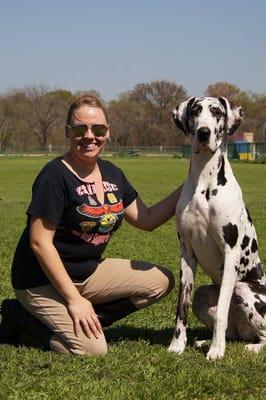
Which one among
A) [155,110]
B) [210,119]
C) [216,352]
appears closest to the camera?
[210,119]

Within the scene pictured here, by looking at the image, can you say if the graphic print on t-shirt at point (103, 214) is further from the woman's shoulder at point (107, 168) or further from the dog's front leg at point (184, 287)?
the dog's front leg at point (184, 287)

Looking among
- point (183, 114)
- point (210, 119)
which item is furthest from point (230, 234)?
point (183, 114)

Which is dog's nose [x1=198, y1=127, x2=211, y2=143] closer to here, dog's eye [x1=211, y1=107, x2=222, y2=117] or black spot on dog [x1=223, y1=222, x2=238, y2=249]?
dog's eye [x1=211, y1=107, x2=222, y2=117]

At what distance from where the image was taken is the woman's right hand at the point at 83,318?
4.88 m

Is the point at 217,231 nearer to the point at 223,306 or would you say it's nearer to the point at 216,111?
the point at 223,306

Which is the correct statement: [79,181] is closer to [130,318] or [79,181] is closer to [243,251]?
[243,251]

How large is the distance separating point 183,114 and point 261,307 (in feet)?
5.16

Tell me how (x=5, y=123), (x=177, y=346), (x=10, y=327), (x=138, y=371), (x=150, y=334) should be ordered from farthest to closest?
(x=5, y=123), (x=150, y=334), (x=10, y=327), (x=177, y=346), (x=138, y=371)

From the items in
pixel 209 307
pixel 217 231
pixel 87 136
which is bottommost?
pixel 209 307

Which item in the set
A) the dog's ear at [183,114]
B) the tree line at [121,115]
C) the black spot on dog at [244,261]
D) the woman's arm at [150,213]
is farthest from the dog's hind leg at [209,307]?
the tree line at [121,115]

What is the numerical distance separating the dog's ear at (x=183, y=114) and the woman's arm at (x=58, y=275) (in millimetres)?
1228

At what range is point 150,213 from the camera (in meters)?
5.76

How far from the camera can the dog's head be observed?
4668mm

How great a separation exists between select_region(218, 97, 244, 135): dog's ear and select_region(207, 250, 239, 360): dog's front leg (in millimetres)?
918
